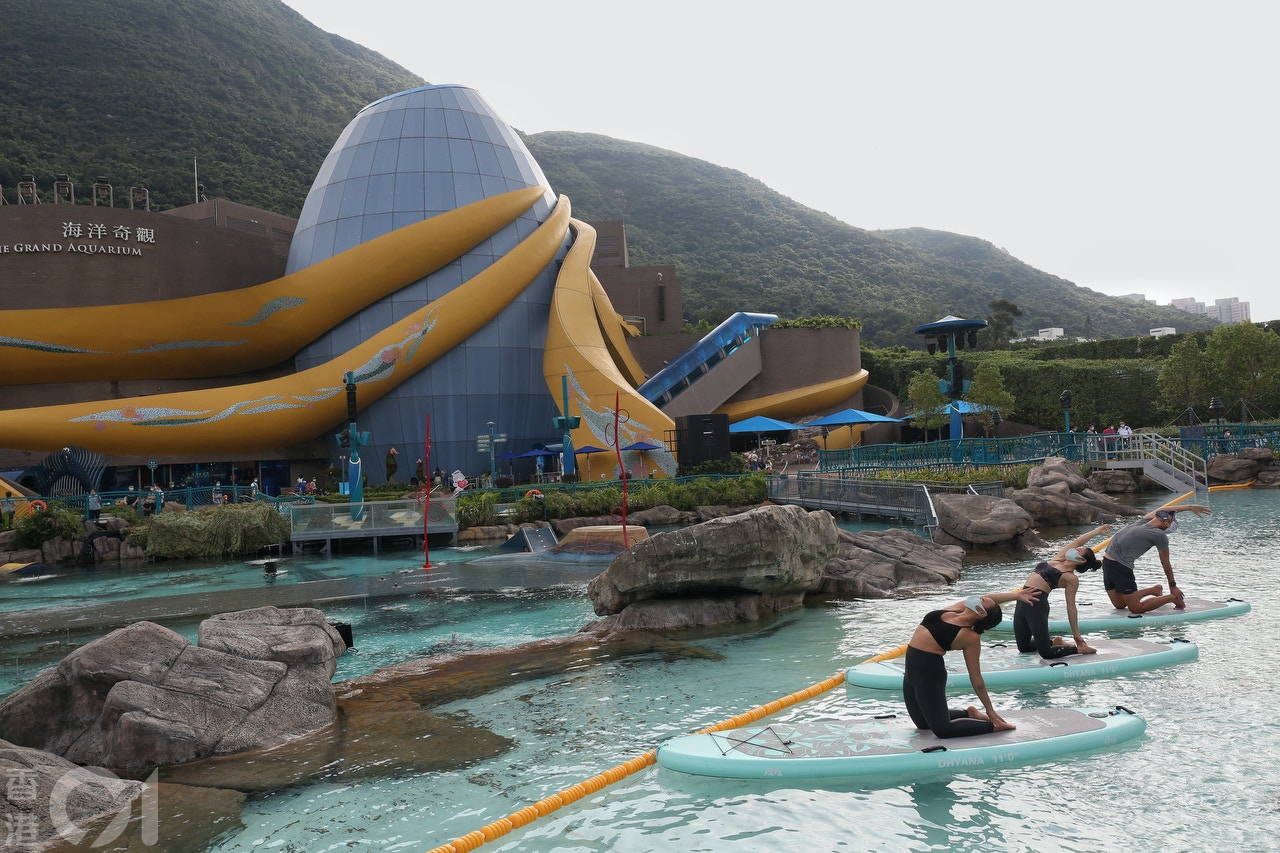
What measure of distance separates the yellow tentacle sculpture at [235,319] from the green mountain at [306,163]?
3539cm

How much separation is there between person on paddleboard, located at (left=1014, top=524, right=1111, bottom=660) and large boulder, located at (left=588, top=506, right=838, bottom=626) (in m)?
4.05

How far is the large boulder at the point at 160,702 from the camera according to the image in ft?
27.0

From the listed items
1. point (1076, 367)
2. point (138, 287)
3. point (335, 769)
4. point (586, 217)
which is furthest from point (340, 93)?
point (335, 769)

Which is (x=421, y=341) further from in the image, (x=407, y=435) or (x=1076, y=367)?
(x=1076, y=367)

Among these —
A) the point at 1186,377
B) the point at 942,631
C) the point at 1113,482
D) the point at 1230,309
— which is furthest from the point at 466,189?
the point at 1230,309

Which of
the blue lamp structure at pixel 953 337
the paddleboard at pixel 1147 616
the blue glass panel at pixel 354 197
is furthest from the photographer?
the blue glass panel at pixel 354 197

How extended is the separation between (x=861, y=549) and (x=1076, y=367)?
107 feet

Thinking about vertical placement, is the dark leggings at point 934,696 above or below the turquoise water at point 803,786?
above

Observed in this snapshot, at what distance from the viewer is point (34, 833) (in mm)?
6387

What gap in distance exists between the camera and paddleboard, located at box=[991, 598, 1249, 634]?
445 inches

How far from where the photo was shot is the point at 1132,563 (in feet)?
38.0

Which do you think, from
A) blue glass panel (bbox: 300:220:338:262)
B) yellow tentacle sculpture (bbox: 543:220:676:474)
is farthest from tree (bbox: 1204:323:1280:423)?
blue glass panel (bbox: 300:220:338:262)

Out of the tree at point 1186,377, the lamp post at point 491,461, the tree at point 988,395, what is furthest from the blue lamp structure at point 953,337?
the lamp post at point 491,461

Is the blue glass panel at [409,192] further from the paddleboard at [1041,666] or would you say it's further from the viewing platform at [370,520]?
the paddleboard at [1041,666]
